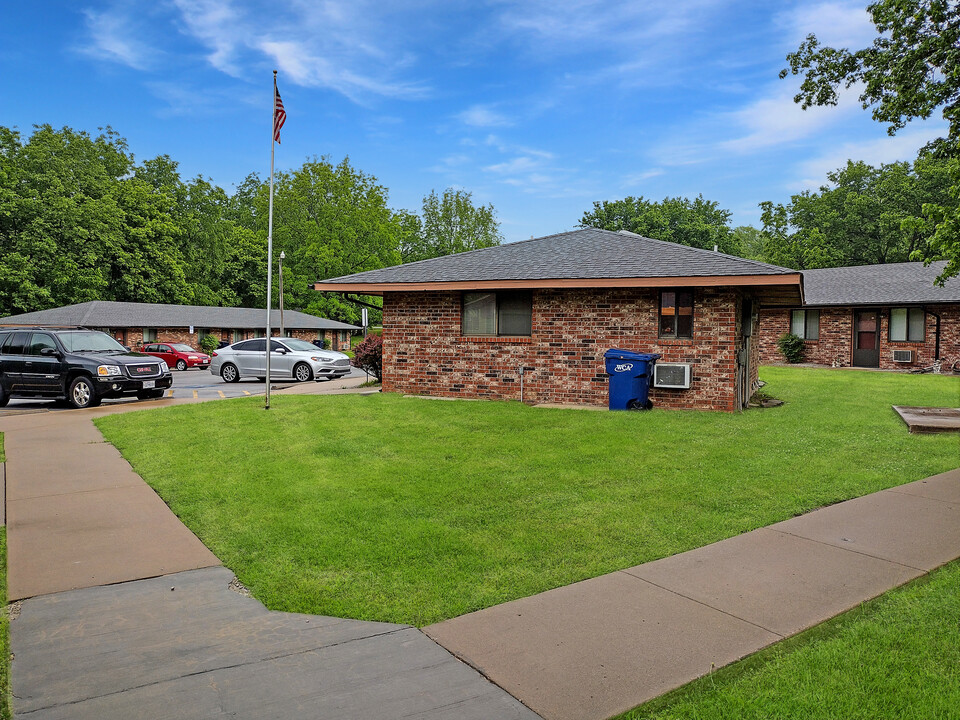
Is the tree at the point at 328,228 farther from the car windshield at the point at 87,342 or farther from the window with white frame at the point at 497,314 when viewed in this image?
the window with white frame at the point at 497,314

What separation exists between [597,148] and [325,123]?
1690cm

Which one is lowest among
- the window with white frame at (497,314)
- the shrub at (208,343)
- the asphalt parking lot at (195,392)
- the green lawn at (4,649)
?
the asphalt parking lot at (195,392)

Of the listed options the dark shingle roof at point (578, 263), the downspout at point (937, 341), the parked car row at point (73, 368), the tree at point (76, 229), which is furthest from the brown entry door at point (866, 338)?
the tree at point (76, 229)

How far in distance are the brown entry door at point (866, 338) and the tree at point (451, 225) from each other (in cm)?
4401

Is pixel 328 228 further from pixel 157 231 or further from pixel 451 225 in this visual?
pixel 451 225

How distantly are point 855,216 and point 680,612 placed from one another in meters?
48.3

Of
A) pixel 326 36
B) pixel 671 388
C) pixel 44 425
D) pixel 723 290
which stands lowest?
pixel 44 425

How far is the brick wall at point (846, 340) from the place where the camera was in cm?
2378

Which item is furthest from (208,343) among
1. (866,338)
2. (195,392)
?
(866,338)

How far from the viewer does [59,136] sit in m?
49.1

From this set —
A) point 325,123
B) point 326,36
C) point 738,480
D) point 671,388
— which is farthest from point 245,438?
point 325,123

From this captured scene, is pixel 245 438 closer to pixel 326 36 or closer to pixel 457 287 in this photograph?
pixel 457 287

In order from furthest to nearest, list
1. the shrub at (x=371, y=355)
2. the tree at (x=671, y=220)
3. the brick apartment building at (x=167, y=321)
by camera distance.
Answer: the tree at (x=671, y=220) < the brick apartment building at (x=167, y=321) < the shrub at (x=371, y=355)

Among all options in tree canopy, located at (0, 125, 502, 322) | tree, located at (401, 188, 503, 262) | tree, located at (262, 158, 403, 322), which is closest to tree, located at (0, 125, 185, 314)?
tree canopy, located at (0, 125, 502, 322)
